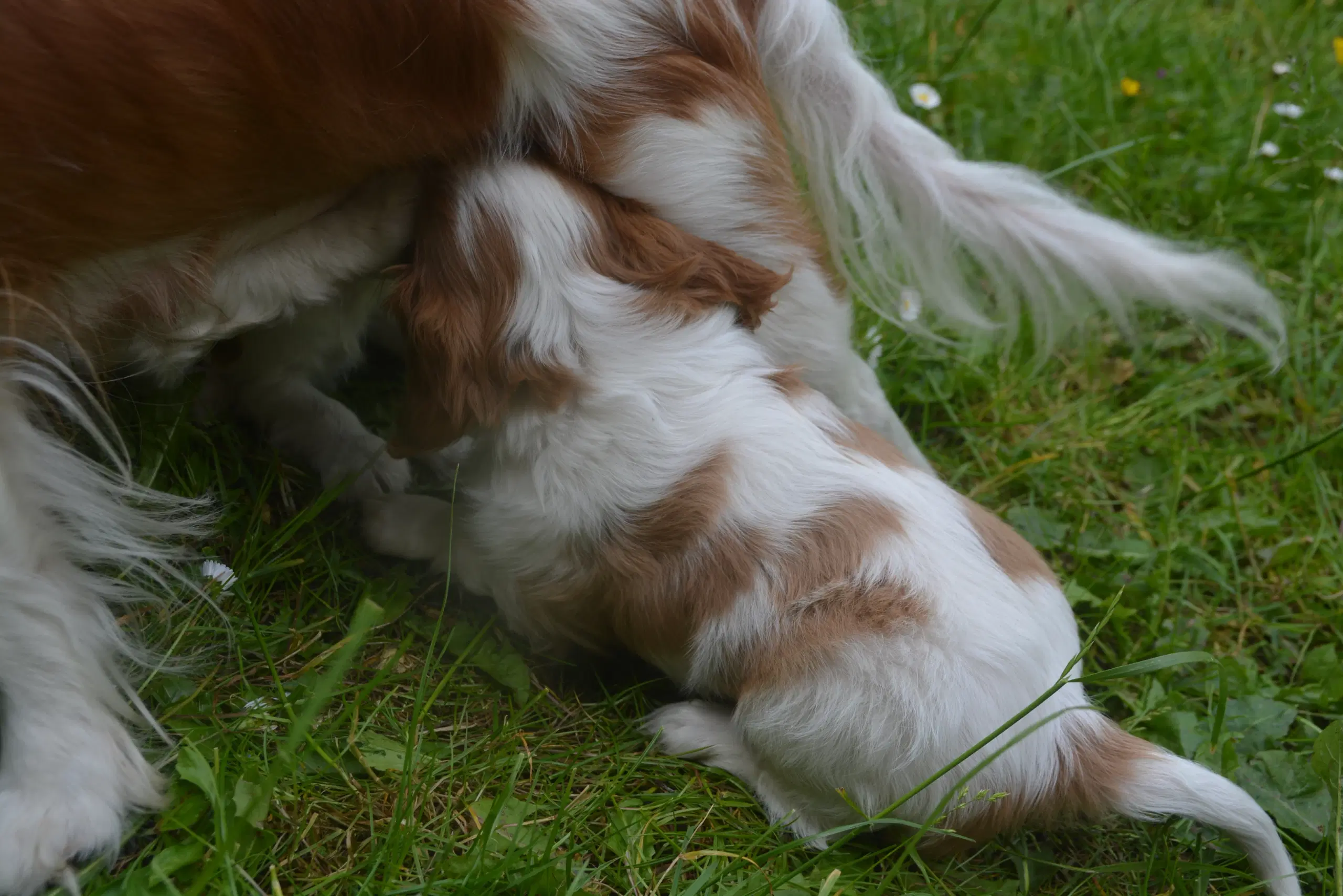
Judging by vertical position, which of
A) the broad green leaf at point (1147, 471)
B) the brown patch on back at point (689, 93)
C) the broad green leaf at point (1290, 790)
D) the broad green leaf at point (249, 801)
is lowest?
the broad green leaf at point (1290, 790)

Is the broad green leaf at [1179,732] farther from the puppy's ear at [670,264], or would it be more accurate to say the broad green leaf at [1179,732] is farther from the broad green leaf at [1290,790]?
the puppy's ear at [670,264]

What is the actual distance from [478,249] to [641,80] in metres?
0.39

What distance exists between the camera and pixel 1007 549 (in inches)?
78.1

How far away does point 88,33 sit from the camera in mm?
1580

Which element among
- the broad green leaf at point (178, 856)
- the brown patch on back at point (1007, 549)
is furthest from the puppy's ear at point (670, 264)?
the broad green leaf at point (178, 856)

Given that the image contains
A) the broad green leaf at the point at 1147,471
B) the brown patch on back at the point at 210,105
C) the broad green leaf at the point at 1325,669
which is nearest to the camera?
the brown patch on back at the point at 210,105

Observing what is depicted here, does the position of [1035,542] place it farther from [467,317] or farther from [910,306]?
[467,317]

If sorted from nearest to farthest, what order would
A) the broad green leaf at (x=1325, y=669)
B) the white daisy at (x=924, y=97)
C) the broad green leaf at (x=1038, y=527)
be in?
1. the broad green leaf at (x=1325, y=669)
2. the broad green leaf at (x=1038, y=527)
3. the white daisy at (x=924, y=97)

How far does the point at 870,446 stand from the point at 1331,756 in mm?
956

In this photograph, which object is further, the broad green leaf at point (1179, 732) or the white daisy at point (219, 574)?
the broad green leaf at point (1179, 732)

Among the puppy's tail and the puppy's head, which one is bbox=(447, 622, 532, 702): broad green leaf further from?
the puppy's tail

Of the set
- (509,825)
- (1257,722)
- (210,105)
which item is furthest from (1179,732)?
(210,105)

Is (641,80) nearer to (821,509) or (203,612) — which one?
(821,509)

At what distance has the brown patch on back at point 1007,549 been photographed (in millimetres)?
1953
